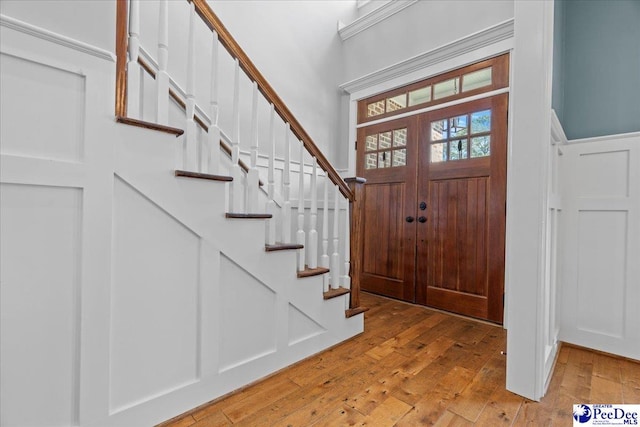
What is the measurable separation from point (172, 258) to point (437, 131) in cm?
249

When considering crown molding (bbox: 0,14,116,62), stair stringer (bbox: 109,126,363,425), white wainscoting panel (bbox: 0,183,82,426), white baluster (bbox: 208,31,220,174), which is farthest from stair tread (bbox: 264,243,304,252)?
crown molding (bbox: 0,14,116,62)

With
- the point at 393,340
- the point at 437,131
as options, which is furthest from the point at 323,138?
the point at 393,340

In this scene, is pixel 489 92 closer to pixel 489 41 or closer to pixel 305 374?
pixel 489 41

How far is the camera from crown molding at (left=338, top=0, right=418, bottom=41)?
3.08 m

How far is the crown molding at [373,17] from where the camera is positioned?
10.1 ft

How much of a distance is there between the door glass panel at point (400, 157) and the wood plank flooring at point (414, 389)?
167cm

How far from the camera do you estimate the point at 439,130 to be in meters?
2.80

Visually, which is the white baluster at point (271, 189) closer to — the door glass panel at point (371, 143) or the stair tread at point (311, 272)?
the stair tread at point (311, 272)

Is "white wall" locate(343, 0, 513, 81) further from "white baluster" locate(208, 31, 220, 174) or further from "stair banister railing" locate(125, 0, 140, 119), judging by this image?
"stair banister railing" locate(125, 0, 140, 119)

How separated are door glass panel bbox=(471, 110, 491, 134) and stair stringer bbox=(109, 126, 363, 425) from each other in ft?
6.30

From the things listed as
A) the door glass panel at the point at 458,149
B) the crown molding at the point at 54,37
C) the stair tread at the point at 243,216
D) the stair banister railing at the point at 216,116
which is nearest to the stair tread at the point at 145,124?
the stair banister railing at the point at 216,116

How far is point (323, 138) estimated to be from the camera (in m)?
3.39

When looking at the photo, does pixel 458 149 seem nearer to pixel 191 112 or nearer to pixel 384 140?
pixel 384 140

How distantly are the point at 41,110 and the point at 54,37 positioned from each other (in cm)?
25
